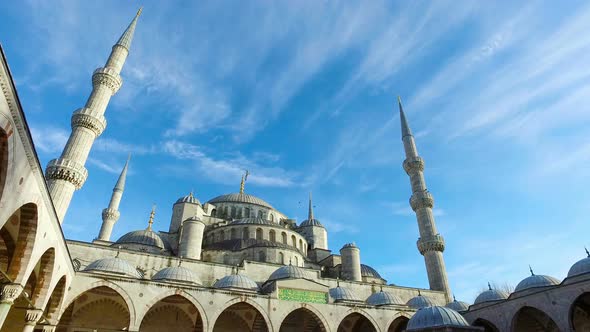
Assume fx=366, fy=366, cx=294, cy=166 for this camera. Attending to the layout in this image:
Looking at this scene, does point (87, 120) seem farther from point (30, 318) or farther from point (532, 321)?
point (532, 321)

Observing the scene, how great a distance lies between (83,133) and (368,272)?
22.6 meters

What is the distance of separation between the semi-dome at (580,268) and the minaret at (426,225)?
378 inches

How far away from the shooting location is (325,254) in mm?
31281

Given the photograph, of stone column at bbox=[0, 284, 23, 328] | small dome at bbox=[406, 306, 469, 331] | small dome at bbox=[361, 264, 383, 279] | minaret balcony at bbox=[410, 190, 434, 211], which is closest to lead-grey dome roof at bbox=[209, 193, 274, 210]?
small dome at bbox=[361, 264, 383, 279]

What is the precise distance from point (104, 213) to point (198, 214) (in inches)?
389

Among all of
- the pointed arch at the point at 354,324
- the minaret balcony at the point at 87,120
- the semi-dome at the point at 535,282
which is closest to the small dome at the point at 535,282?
the semi-dome at the point at 535,282

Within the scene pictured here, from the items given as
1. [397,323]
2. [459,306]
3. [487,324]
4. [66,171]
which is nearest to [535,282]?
[487,324]

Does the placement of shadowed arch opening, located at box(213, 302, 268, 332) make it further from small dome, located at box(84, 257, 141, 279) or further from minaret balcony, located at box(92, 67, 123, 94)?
minaret balcony, located at box(92, 67, 123, 94)

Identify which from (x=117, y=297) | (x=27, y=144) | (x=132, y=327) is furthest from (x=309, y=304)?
(x=27, y=144)

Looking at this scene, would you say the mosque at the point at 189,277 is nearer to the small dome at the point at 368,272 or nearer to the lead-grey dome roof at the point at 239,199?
the small dome at the point at 368,272

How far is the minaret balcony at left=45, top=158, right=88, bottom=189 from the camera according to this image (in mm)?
19141

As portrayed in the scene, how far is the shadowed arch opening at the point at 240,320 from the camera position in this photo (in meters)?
19.9

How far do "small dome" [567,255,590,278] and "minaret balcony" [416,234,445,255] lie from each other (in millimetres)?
9857

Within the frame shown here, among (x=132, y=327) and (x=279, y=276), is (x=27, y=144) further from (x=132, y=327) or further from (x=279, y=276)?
(x=279, y=276)
